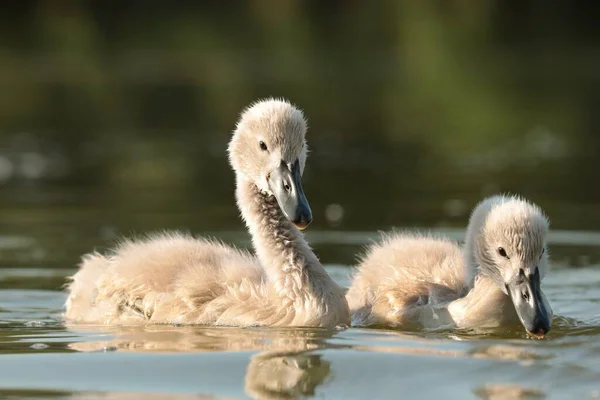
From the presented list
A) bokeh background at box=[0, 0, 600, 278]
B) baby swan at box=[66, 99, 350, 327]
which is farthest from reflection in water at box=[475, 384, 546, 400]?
bokeh background at box=[0, 0, 600, 278]

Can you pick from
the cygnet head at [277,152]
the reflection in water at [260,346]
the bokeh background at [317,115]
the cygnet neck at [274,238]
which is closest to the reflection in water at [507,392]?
the reflection in water at [260,346]

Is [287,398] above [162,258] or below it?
below

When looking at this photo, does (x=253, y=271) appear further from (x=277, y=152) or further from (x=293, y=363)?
(x=293, y=363)

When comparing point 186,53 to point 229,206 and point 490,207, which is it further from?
point 490,207

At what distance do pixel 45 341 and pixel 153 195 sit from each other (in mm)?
7630

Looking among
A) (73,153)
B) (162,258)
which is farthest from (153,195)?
(162,258)

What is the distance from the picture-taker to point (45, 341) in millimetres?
7430

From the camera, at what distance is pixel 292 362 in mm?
6586

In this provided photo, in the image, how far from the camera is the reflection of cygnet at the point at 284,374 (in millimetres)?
5961

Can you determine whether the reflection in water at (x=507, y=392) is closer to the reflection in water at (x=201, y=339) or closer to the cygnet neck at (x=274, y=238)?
the reflection in water at (x=201, y=339)

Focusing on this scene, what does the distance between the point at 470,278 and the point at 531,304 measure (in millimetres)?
912

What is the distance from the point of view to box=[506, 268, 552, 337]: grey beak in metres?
7.20

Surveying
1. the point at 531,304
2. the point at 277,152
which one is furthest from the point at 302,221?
the point at 531,304

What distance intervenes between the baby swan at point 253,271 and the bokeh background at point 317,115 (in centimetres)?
262
